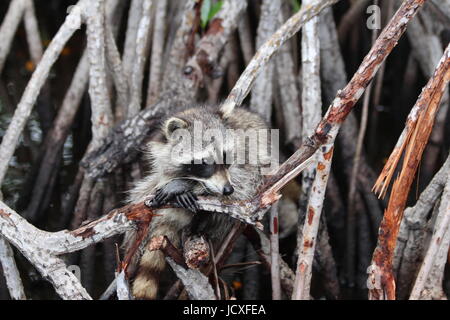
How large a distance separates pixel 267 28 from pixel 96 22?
4.61ft

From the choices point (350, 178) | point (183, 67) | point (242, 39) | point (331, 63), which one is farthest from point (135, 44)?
point (350, 178)

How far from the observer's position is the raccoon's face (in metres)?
3.85

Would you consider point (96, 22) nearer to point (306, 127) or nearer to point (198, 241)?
point (306, 127)

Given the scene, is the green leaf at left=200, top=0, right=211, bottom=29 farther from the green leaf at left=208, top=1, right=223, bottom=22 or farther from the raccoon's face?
the raccoon's face

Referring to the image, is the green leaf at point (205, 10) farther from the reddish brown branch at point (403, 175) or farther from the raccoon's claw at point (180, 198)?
the reddish brown branch at point (403, 175)

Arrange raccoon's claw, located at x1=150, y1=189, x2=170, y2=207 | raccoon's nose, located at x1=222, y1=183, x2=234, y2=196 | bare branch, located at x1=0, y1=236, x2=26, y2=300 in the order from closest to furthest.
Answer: raccoon's claw, located at x1=150, y1=189, x2=170, y2=207, raccoon's nose, located at x1=222, y1=183, x2=234, y2=196, bare branch, located at x1=0, y1=236, x2=26, y2=300

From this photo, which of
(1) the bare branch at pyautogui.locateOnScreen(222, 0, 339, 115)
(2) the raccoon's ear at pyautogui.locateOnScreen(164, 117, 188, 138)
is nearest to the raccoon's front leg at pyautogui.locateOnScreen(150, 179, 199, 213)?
(2) the raccoon's ear at pyautogui.locateOnScreen(164, 117, 188, 138)

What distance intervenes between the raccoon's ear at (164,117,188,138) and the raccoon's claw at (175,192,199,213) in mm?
522

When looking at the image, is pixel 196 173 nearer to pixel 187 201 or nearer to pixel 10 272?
pixel 187 201

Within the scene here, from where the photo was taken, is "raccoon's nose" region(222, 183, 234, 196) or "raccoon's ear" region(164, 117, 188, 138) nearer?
"raccoon's nose" region(222, 183, 234, 196)

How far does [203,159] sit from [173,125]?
329mm

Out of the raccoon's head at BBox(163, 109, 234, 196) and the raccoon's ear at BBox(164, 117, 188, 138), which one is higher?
the raccoon's ear at BBox(164, 117, 188, 138)

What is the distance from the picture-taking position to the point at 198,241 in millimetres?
3805

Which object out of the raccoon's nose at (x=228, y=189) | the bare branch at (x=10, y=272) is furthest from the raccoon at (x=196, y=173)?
the bare branch at (x=10, y=272)
